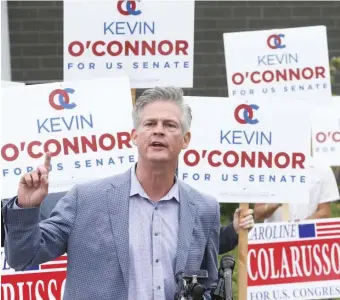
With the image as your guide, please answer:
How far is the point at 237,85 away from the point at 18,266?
13.7 ft

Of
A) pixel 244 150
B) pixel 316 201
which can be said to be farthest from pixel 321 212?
pixel 244 150

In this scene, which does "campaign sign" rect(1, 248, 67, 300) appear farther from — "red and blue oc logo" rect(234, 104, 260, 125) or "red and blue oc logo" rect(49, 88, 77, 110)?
"red and blue oc logo" rect(234, 104, 260, 125)

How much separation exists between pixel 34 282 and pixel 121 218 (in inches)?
96.8

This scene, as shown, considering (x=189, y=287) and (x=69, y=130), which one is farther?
(x=69, y=130)

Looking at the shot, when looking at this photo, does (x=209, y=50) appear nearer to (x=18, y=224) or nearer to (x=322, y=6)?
(x=322, y=6)

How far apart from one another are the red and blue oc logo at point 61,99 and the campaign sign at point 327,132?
261 cm

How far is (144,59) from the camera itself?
21.3 ft

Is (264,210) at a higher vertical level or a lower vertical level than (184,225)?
lower

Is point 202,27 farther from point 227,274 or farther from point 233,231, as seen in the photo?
point 227,274

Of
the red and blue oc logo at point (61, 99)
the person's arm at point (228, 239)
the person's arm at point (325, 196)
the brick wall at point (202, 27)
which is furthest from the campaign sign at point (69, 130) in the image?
the brick wall at point (202, 27)

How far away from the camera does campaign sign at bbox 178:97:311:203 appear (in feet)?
20.8

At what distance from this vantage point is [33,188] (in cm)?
340

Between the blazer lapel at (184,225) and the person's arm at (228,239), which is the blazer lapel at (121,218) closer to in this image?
the blazer lapel at (184,225)

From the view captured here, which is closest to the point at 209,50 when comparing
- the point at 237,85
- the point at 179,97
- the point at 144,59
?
the point at 237,85
